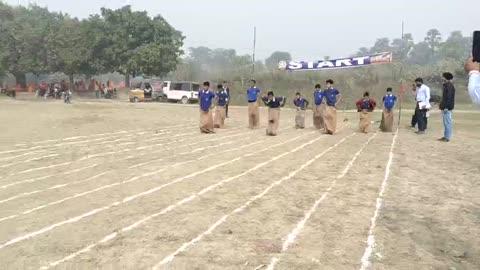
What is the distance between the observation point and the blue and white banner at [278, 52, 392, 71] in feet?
103

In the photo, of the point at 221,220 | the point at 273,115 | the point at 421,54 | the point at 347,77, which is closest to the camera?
the point at 221,220

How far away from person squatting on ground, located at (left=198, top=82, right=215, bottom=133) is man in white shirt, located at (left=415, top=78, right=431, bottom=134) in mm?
5326

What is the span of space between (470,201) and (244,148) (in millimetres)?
5060

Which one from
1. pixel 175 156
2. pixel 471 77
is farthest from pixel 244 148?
pixel 471 77

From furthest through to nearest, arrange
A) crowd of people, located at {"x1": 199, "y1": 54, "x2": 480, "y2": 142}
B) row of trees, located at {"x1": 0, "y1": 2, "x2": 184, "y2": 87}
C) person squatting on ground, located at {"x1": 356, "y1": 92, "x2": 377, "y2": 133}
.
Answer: row of trees, located at {"x1": 0, "y1": 2, "x2": 184, "y2": 87}
person squatting on ground, located at {"x1": 356, "y1": 92, "x2": 377, "y2": 133}
crowd of people, located at {"x1": 199, "y1": 54, "x2": 480, "y2": 142}

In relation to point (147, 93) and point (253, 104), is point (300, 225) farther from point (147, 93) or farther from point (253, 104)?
point (147, 93)

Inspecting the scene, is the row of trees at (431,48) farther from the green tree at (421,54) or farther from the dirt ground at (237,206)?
the dirt ground at (237,206)

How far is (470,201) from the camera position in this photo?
629 centimetres

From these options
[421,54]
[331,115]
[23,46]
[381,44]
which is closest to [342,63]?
[331,115]

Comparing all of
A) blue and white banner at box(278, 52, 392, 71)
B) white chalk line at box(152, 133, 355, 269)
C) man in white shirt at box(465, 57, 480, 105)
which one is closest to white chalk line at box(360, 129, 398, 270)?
white chalk line at box(152, 133, 355, 269)

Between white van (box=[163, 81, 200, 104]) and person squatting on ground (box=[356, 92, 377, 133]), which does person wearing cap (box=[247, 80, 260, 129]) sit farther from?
white van (box=[163, 81, 200, 104])

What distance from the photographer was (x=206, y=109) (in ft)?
45.5

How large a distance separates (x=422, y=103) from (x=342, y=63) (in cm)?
1960

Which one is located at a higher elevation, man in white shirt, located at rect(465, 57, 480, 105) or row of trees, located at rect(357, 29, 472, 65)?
row of trees, located at rect(357, 29, 472, 65)
